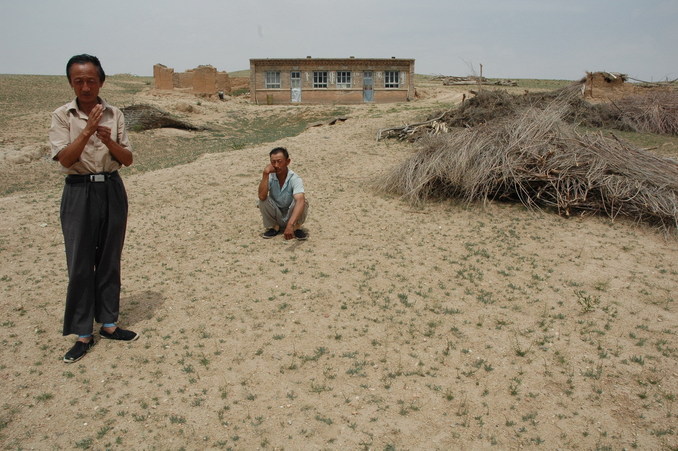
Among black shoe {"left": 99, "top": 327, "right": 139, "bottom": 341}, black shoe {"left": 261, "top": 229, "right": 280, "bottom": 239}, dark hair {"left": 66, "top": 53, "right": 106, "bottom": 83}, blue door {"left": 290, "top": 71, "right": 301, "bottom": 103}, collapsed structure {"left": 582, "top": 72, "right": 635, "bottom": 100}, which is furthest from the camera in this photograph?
blue door {"left": 290, "top": 71, "right": 301, "bottom": 103}

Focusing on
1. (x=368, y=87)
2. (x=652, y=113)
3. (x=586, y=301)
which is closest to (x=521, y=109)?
(x=652, y=113)

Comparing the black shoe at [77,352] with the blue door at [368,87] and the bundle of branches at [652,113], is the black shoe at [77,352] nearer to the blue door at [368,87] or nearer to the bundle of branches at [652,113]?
the bundle of branches at [652,113]

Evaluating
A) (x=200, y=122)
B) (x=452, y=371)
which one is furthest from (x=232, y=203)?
(x=200, y=122)

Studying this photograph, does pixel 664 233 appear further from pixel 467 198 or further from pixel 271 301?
pixel 271 301

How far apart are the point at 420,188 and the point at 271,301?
12.3 feet

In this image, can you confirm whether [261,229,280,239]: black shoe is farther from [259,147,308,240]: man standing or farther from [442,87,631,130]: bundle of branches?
[442,87,631,130]: bundle of branches

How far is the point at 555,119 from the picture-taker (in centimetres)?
802

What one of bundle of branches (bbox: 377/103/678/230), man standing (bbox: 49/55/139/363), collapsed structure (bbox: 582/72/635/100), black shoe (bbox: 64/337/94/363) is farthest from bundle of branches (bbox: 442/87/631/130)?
black shoe (bbox: 64/337/94/363)

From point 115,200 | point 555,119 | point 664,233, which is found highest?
point 555,119

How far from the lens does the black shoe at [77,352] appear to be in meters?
3.64

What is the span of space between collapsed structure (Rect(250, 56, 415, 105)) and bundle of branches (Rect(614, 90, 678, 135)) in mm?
14515

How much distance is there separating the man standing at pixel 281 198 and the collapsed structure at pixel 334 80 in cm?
2254

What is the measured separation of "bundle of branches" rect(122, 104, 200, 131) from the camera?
623 inches

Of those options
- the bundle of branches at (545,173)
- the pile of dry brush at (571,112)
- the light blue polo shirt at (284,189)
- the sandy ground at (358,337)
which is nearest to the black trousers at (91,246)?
the sandy ground at (358,337)
